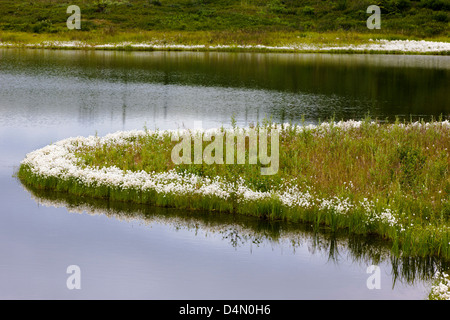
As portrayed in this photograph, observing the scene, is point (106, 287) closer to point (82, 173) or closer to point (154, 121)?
point (82, 173)

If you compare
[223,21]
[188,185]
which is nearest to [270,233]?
[188,185]

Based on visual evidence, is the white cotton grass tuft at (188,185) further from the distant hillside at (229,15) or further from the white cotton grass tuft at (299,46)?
the distant hillside at (229,15)

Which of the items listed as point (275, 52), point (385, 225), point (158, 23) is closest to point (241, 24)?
point (158, 23)

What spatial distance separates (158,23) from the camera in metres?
97.4

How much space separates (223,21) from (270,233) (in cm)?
8939

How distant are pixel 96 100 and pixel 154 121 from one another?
942cm

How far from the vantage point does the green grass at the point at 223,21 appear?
84562 mm

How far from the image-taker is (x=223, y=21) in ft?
332

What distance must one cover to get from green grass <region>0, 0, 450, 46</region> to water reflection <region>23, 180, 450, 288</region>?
6488 cm

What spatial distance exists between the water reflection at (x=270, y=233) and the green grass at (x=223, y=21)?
64.9 metres

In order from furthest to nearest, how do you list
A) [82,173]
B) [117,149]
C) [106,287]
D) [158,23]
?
[158,23] → [117,149] → [82,173] → [106,287]

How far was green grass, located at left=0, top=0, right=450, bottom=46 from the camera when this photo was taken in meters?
84.6

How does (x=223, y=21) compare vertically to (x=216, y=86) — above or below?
above

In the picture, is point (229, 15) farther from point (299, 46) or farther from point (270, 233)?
point (270, 233)
